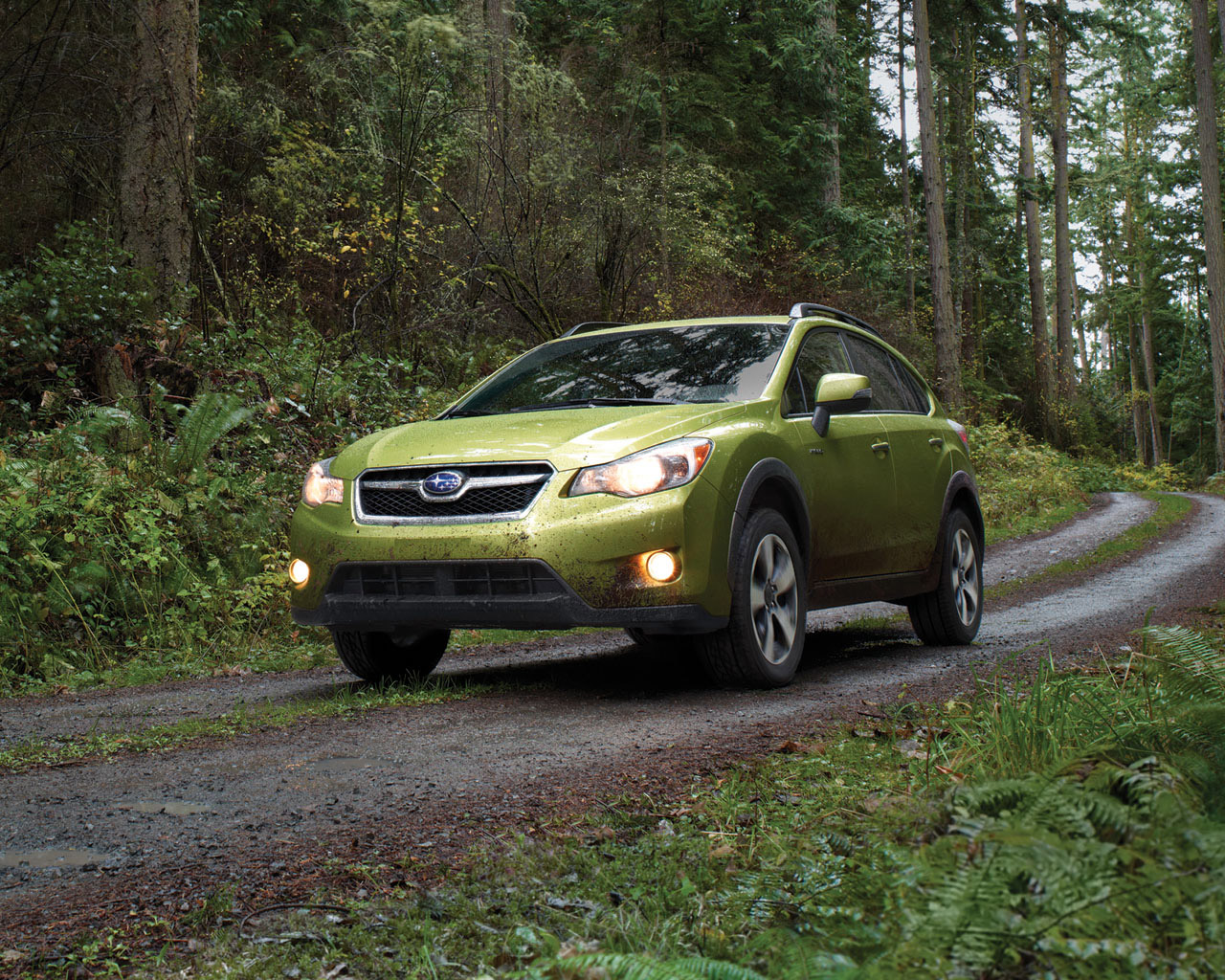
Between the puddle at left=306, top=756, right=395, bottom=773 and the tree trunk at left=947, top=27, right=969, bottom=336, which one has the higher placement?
the tree trunk at left=947, top=27, right=969, bottom=336

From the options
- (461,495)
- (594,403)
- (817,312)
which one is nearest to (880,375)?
(817,312)

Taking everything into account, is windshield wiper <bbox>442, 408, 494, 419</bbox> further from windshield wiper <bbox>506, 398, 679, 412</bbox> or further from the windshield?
windshield wiper <bbox>506, 398, 679, 412</bbox>

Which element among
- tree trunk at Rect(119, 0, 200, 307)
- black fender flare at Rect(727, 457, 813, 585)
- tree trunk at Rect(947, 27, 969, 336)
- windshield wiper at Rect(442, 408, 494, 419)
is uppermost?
tree trunk at Rect(947, 27, 969, 336)

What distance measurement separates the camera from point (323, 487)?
18.6 feet

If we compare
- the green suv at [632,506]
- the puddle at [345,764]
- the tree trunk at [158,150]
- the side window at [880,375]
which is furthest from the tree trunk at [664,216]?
the puddle at [345,764]

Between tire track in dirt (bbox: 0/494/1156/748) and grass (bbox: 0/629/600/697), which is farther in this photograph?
grass (bbox: 0/629/600/697)

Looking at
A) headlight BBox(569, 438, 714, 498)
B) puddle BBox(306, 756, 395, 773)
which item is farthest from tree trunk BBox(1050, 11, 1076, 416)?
puddle BBox(306, 756, 395, 773)

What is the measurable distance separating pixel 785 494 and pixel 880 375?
7.07 ft

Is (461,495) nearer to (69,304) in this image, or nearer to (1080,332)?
(69,304)

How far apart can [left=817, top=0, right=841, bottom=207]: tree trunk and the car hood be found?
24882mm

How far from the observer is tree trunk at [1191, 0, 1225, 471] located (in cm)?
2516

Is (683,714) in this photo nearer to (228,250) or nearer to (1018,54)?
(228,250)

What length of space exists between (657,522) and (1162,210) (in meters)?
54.9

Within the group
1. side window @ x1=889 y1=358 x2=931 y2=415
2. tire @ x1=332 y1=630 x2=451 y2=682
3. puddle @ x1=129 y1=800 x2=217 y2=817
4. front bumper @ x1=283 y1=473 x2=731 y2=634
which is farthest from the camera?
side window @ x1=889 y1=358 x2=931 y2=415
